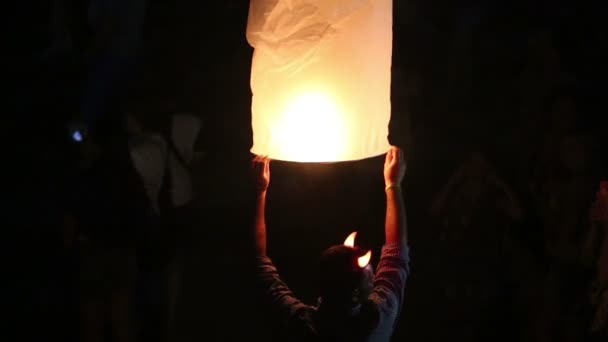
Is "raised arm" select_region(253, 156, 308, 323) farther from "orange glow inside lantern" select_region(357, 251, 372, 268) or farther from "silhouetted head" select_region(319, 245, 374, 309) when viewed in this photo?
"orange glow inside lantern" select_region(357, 251, 372, 268)

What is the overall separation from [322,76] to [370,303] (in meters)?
0.81

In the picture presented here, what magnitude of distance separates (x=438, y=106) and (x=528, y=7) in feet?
2.71

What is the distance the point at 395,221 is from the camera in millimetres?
2139

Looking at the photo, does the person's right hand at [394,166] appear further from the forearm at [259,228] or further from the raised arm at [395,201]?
the forearm at [259,228]

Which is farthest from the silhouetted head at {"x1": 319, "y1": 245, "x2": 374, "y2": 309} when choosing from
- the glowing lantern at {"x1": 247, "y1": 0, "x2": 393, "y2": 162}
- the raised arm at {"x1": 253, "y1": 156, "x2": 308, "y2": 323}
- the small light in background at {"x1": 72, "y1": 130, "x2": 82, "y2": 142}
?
the small light in background at {"x1": 72, "y1": 130, "x2": 82, "y2": 142}

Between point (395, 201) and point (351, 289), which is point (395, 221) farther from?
point (351, 289)

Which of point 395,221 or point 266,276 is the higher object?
point 395,221

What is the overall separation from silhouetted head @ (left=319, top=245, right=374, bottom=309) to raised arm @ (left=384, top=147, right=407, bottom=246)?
10.0 inches

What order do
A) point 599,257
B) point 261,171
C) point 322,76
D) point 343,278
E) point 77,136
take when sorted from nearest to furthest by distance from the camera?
point 322,76 < point 343,278 < point 261,171 < point 599,257 < point 77,136

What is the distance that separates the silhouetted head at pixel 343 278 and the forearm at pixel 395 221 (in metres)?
0.25

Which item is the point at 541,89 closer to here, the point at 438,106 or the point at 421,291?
the point at 438,106

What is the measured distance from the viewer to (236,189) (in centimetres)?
405

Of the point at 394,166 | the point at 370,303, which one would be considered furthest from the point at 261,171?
the point at 370,303

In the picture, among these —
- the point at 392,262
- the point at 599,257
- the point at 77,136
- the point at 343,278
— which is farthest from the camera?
the point at 77,136
